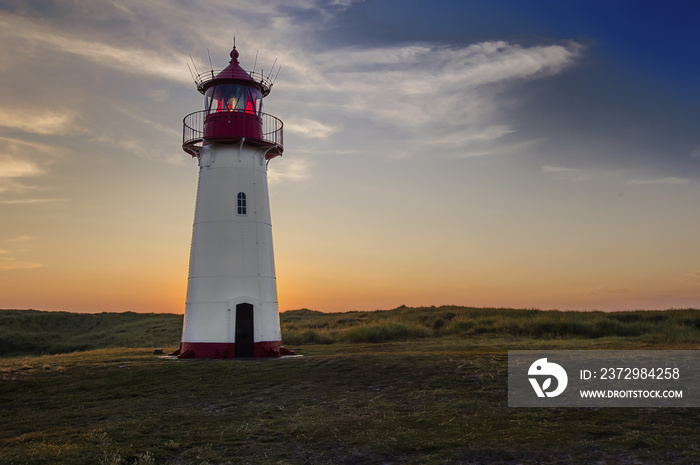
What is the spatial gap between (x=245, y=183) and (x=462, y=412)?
15399 millimetres

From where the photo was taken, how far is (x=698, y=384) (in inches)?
531

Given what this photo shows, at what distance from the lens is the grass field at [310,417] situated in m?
10.1

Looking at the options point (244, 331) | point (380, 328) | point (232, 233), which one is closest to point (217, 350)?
point (244, 331)

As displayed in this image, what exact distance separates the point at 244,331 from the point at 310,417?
36.6 ft

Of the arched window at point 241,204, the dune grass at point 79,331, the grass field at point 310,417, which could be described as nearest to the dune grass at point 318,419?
the grass field at point 310,417

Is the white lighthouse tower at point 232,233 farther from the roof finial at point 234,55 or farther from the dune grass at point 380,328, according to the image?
the dune grass at point 380,328

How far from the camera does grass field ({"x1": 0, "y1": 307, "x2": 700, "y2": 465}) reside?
10.1m

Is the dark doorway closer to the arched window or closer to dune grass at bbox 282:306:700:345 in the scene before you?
the arched window

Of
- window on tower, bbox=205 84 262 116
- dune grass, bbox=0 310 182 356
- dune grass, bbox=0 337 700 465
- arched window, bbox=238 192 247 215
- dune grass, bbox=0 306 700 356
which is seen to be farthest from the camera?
dune grass, bbox=0 310 182 356

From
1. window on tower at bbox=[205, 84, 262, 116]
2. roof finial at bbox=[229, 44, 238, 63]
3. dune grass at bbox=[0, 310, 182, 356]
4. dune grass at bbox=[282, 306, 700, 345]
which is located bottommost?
dune grass at bbox=[0, 310, 182, 356]

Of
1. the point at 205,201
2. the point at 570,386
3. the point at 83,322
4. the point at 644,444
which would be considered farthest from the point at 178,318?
the point at 644,444

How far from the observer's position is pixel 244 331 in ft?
78.2

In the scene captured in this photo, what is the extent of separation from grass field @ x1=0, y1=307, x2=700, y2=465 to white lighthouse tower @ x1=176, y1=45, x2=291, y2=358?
234 centimetres

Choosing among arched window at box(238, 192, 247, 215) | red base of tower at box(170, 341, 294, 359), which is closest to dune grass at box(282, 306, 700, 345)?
red base of tower at box(170, 341, 294, 359)
